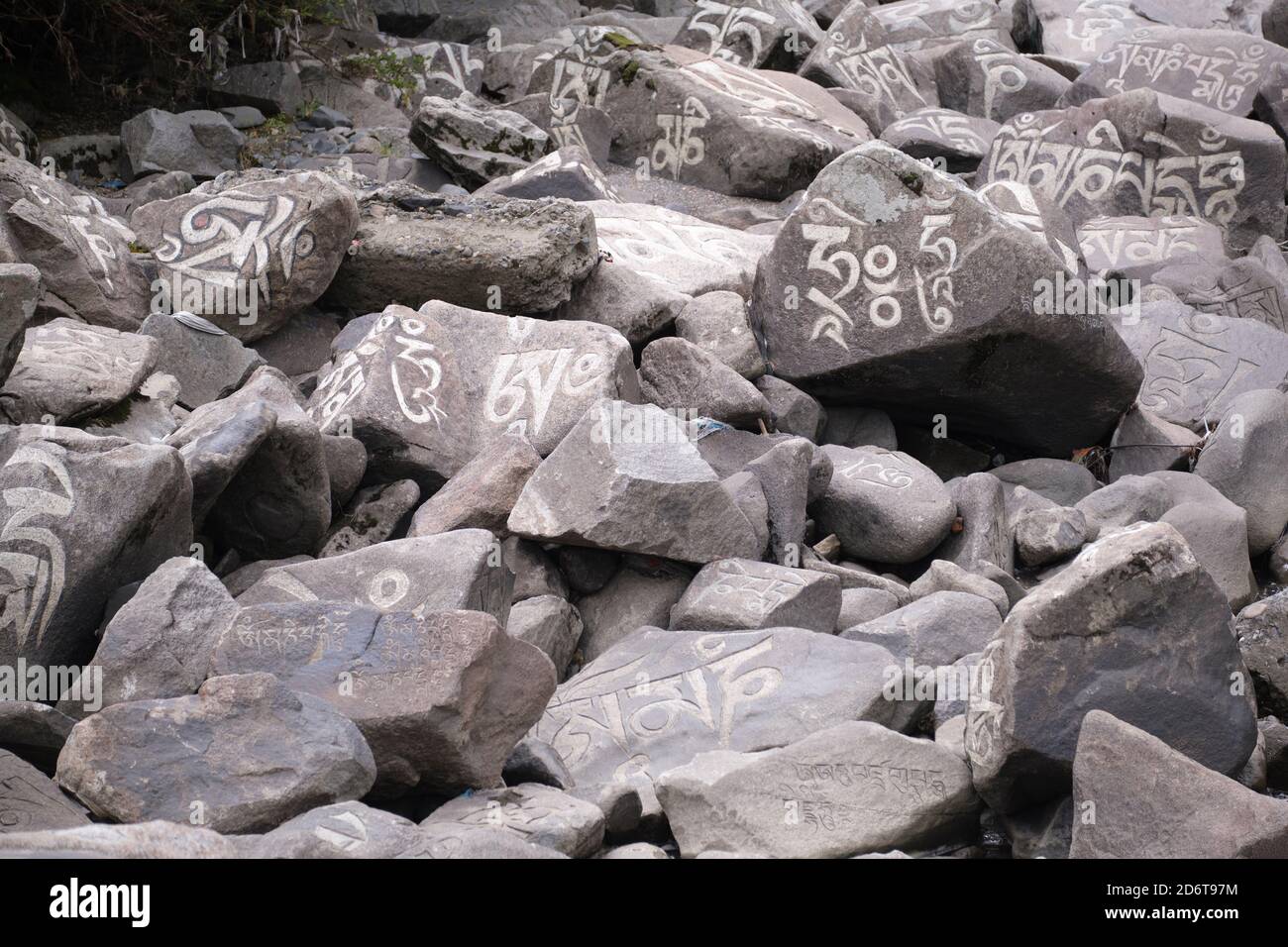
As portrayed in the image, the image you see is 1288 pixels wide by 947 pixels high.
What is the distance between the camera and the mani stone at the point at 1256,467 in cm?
628

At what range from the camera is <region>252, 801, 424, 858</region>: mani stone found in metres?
2.87

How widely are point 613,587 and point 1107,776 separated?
2.29 metres

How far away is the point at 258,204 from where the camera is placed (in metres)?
6.80

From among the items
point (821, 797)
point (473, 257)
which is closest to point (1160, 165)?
point (473, 257)

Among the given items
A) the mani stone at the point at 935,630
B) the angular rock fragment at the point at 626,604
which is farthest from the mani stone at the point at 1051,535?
the angular rock fragment at the point at 626,604

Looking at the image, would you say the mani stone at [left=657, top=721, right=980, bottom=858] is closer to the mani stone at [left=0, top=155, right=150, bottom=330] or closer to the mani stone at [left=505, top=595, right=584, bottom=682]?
the mani stone at [left=505, top=595, right=584, bottom=682]

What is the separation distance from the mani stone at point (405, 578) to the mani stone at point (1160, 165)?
6.22m

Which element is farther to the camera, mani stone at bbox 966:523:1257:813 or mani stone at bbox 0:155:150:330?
mani stone at bbox 0:155:150:330

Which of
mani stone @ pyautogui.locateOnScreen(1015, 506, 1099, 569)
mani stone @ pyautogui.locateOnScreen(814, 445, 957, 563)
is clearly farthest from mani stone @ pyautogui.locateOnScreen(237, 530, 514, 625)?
mani stone @ pyautogui.locateOnScreen(1015, 506, 1099, 569)

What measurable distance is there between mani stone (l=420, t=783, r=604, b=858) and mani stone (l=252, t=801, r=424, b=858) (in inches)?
9.2

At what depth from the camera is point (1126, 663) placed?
3.62 meters

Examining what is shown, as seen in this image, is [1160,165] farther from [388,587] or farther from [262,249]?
[388,587]

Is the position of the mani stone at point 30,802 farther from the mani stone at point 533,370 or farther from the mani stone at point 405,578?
the mani stone at point 533,370

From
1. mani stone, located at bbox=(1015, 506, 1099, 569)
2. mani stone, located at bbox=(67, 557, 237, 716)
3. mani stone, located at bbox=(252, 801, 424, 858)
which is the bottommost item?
mani stone, located at bbox=(1015, 506, 1099, 569)
